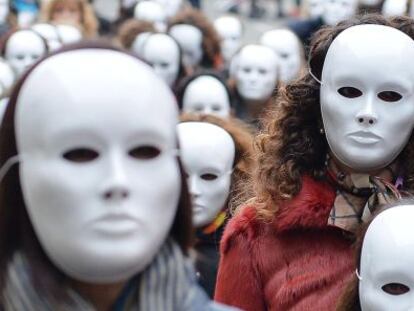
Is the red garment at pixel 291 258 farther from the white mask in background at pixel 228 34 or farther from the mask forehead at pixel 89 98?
the white mask in background at pixel 228 34

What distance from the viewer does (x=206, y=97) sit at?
23.5 feet

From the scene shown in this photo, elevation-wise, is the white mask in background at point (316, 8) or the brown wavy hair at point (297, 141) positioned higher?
the brown wavy hair at point (297, 141)

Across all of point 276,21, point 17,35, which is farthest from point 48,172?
point 276,21

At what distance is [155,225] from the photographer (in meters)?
2.38

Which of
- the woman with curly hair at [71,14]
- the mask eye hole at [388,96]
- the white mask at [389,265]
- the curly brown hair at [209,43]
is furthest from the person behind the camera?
the woman with curly hair at [71,14]

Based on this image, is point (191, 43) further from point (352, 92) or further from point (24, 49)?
point (352, 92)

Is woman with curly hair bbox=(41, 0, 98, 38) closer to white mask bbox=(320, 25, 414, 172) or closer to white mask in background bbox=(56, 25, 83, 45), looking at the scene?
white mask in background bbox=(56, 25, 83, 45)

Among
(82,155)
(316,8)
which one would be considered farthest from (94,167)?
(316,8)

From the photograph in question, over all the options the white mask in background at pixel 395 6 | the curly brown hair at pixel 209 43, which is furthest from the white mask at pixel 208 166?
the white mask in background at pixel 395 6

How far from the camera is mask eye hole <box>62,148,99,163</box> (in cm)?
235

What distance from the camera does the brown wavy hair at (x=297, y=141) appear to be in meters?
3.69

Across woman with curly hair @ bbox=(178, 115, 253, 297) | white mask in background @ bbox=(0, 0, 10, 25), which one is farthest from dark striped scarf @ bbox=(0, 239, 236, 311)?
white mask in background @ bbox=(0, 0, 10, 25)

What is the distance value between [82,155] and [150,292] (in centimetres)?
27

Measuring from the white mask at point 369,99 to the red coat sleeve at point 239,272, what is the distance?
0.34 m
